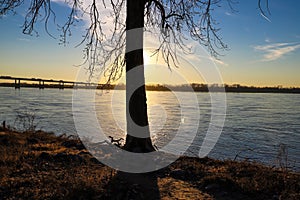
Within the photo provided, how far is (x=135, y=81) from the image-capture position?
7.25 m

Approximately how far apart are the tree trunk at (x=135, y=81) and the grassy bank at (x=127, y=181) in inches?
45.0

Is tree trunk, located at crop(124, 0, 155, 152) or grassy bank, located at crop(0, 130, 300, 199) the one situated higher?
tree trunk, located at crop(124, 0, 155, 152)

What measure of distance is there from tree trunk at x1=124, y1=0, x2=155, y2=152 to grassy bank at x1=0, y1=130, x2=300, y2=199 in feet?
3.75

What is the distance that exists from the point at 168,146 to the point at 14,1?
848cm

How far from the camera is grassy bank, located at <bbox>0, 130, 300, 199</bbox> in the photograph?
437 cm

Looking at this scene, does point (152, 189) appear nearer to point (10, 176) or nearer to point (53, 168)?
point (53, 168)

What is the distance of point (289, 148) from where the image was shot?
1275cm

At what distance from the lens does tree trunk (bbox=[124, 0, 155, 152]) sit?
7.18m

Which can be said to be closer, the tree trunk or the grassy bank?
the grassy bank

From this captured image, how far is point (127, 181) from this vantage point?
16.5 ft

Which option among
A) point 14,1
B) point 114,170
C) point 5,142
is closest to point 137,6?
point 14,1

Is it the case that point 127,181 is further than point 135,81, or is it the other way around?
point 135,81

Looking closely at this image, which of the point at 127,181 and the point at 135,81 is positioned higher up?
the point at 135,81

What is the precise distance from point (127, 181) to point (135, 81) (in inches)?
118
